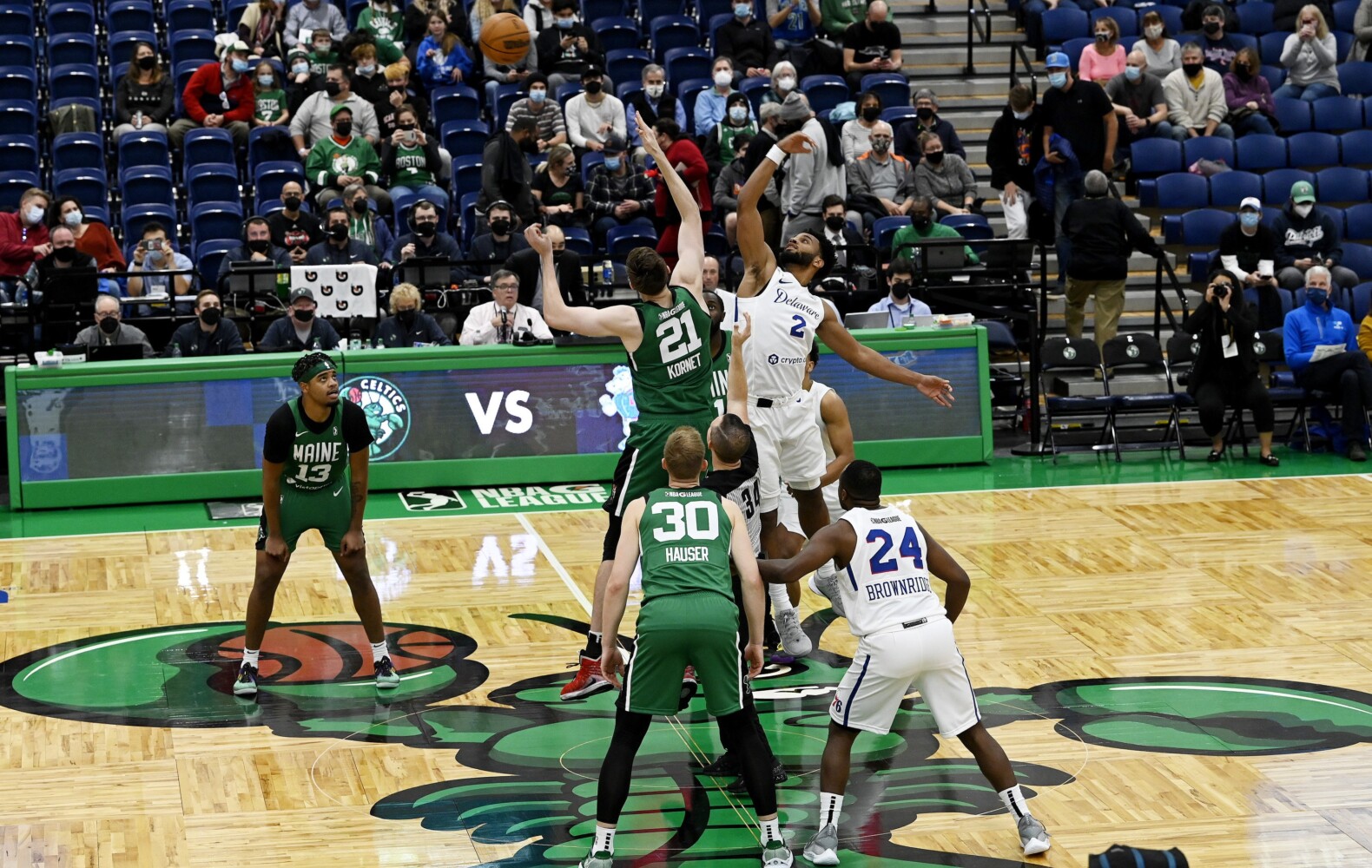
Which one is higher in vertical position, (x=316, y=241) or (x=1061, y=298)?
(x=316, y=241)

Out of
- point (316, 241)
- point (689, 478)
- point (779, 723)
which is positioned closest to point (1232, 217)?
point (316, 241)

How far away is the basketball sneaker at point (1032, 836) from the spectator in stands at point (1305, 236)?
12342 millimetres

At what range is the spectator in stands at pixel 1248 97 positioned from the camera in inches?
811

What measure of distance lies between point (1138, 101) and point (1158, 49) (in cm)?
96

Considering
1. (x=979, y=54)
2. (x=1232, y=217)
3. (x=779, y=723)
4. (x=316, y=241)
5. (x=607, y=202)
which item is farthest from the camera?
(x=979, y=54)

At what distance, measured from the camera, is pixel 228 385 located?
47.0 ft

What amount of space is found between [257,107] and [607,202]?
Answer: 13.4ft

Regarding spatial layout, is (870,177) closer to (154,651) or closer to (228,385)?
(228,385)

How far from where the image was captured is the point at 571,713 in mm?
9031

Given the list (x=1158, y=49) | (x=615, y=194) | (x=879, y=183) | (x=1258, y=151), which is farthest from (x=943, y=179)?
(x=1258, y=151)

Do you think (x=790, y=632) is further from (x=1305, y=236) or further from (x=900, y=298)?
(x=1305, y=236)

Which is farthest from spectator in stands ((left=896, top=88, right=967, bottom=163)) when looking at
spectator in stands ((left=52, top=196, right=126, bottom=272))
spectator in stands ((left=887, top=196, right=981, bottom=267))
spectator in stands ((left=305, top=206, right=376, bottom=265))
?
spectator in stands ((left=52, top=196, right=126, bottom=272))

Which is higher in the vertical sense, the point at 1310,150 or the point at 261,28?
the point at 261,28

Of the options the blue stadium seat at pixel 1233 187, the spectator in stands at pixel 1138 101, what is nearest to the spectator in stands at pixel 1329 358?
the blue stadium seat at pixel 1233 187
